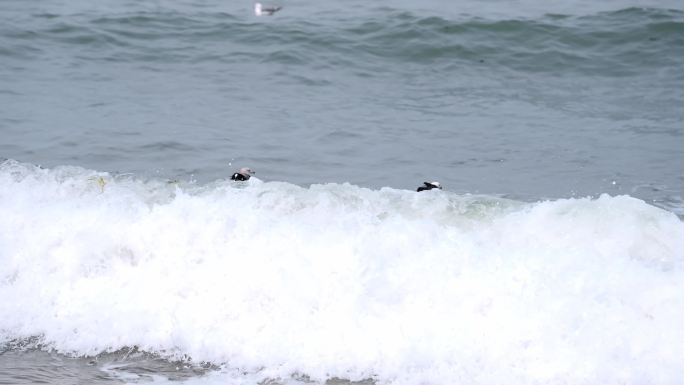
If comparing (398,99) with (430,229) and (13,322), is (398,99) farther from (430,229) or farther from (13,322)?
(13,322)

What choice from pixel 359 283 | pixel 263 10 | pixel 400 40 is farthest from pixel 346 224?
pixel 263 10

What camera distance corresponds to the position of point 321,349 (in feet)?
18.3

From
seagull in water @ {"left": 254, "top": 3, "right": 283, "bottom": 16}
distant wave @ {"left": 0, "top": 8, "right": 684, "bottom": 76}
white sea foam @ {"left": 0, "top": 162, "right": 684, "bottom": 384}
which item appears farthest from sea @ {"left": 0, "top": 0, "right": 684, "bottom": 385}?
seagull in water @ {"left": 254, "top": 3, "right": 283, "bottom": 16}

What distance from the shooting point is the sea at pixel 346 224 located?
5.48m

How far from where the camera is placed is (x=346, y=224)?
6.40 m

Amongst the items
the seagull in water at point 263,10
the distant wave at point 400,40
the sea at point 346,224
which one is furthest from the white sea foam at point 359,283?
the seagull in water at point 263,10

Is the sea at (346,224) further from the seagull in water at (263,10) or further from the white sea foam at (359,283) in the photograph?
the seagull in water at (263,10)

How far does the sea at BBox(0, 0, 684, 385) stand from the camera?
5480mm

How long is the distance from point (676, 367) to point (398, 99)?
22.8 ft

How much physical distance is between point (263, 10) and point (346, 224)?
927cm

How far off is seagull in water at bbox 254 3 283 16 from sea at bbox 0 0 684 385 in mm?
2146

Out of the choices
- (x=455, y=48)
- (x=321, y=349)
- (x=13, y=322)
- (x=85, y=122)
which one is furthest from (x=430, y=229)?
(x=455, y=48)

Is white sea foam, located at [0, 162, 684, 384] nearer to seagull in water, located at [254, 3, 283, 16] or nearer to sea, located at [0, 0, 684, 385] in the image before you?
sea, located at [0, 0, 684, 385]

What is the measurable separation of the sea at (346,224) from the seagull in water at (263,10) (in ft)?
7.04
